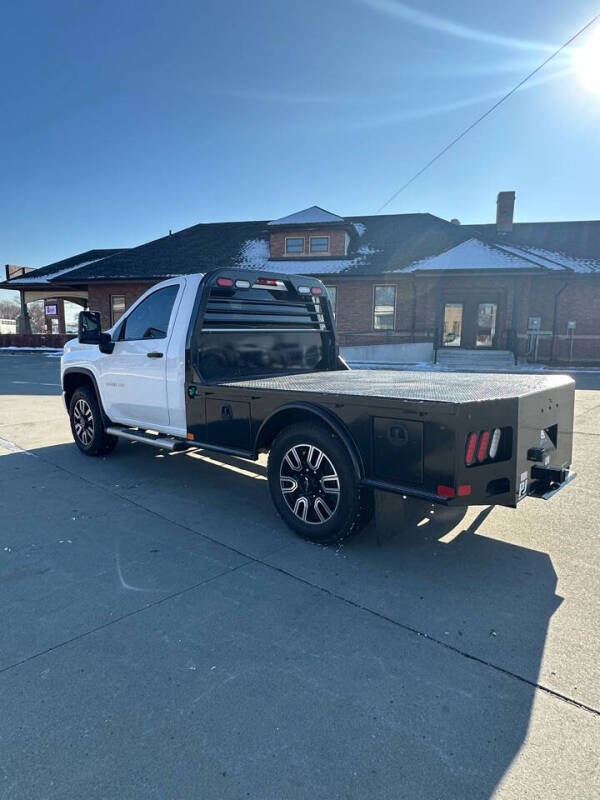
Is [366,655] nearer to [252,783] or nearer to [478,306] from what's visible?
[252,783]

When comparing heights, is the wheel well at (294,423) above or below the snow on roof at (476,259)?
below

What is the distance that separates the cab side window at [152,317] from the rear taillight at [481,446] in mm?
3303

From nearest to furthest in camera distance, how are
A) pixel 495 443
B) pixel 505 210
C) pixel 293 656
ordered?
1. pixel 293 656
2. pixel 495 443
3. pixel 505 210

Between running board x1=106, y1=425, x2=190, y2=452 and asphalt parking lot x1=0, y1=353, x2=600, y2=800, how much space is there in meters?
0.66

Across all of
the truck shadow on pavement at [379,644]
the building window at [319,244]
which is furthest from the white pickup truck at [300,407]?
the building window at [319,244]

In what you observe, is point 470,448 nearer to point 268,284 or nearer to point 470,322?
point 268,284

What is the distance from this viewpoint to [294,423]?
3900 millimetres

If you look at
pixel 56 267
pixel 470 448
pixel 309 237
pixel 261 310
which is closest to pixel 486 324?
pixel 309 237

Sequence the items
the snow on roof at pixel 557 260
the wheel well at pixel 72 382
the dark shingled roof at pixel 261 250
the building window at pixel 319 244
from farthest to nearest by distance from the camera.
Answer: the building window at pixel 319 244 → the dark shingled roof at pixel 261 250 → the snow on roof at pixel 557 260 → the wheel well at pixel 72 382

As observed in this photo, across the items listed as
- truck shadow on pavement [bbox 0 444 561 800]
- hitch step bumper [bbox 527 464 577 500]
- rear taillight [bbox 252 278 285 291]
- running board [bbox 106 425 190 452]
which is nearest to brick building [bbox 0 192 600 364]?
rear taillight [bbox 252 278 285 291]

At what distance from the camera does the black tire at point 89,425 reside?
20.5ft

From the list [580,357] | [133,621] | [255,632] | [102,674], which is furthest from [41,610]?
[580,357]

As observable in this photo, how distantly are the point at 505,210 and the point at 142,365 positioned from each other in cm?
2395

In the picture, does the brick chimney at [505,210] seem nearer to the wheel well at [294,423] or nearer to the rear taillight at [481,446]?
the wheel well at [294,423]
